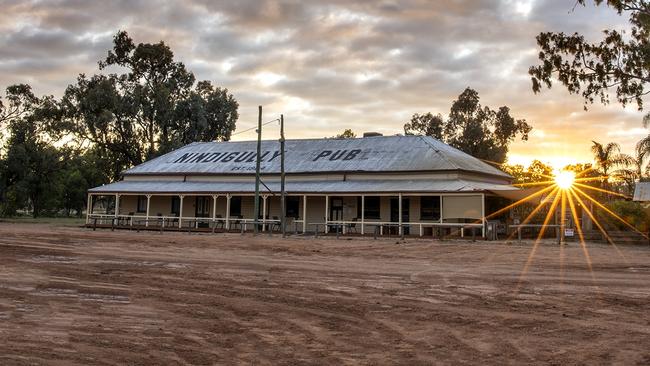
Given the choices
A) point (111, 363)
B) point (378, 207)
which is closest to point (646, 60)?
point (378, 207)

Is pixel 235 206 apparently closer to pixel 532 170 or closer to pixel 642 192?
pixel 642 192

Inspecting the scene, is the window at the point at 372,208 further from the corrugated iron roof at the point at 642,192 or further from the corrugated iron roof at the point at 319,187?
the corrugated iron roof at the point at 642,192

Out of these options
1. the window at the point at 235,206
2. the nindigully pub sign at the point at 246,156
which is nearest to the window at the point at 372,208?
the nindigully pub sign at the point at 246,156

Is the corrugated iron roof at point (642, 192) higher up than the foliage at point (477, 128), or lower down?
lower down

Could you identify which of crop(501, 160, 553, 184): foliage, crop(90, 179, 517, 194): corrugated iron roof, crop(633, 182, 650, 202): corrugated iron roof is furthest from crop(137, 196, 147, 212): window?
crop(501, 160, 553, 184): foliage

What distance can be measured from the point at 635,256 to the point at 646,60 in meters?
7.41

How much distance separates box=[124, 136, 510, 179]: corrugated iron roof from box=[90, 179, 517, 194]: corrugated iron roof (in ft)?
3.19

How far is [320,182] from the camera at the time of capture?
35688mm

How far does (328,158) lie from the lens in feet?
124

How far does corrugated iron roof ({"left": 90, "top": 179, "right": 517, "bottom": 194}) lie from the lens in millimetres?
30184

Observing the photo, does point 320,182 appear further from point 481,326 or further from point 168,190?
point 481,326

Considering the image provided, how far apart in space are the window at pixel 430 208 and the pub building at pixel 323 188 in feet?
0.19

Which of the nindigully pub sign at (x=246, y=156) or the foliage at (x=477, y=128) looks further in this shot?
the foliage at (x=477, y=128)

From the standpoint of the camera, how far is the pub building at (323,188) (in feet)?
101
